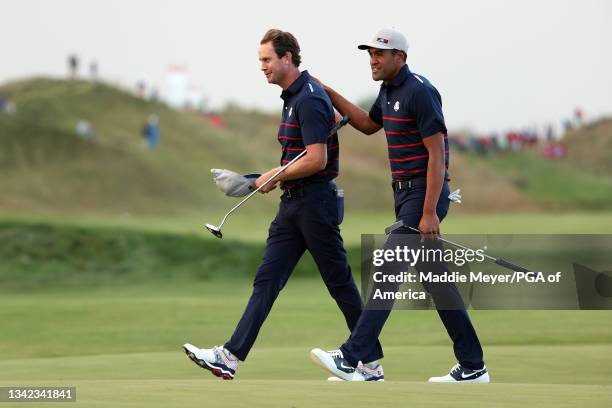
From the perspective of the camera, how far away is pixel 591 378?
861 centimetres

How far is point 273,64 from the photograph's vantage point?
28.7 feet

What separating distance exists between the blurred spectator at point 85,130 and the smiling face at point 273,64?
54.6 m

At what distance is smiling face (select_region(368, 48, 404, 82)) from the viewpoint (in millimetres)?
8492

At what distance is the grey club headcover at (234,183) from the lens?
28.3ft

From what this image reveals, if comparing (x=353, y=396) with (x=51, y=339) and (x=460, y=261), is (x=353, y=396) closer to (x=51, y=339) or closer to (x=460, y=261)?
(x=460, y=261)

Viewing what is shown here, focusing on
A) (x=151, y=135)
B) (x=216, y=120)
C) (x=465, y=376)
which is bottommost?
(x=465, y=376)

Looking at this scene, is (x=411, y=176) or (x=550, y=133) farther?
(x=550, y=133)

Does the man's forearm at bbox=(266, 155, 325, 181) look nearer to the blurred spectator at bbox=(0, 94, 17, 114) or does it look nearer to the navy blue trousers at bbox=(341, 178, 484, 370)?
the navy blue trousers at bbox=(341, 178, 484, 370)

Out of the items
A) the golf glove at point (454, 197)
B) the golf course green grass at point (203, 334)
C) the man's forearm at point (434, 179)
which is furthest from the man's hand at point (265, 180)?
the golf course green grass at point (203, 334)

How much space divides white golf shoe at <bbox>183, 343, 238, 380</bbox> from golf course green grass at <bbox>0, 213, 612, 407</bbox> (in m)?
0.10

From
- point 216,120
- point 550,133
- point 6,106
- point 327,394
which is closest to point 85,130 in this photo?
point 6,106

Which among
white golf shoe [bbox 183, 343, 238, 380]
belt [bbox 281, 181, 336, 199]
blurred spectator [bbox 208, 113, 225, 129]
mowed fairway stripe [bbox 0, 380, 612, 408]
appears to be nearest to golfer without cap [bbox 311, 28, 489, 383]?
belt [bbox 281, 181, 336, 199]

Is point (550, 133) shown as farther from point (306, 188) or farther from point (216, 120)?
point (306, 188)

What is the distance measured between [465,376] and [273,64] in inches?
96.9
